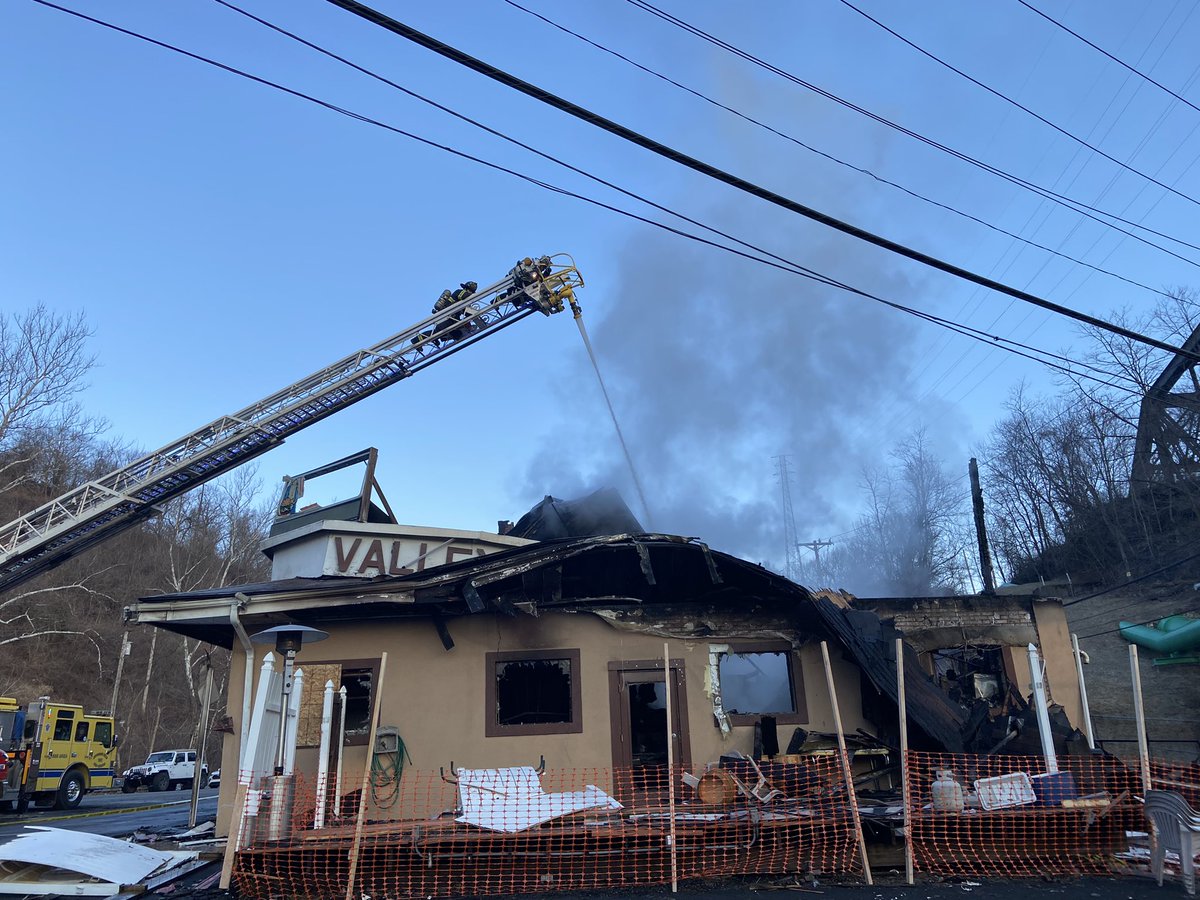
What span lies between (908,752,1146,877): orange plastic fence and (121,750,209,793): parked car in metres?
29.3

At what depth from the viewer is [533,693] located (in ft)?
34.7

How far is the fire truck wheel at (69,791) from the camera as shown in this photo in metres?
20.7

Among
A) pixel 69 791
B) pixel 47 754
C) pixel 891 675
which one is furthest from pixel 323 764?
pixel 69 791

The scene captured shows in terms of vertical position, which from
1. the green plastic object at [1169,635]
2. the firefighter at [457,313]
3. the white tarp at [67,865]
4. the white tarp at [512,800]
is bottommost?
the white tarp at [67,865]

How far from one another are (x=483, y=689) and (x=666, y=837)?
11.5 feet

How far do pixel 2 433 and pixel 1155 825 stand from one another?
119 ft

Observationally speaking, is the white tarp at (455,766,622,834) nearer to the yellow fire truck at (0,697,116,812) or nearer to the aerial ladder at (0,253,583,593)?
the aerial ladder at (0,253,583,593)

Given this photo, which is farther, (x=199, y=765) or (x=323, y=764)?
(x=199, y=765)

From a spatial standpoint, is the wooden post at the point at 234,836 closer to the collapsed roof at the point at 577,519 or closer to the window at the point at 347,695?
the window at the point at 347,695

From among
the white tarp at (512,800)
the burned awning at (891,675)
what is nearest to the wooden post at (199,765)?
the white tarp at (512,800)

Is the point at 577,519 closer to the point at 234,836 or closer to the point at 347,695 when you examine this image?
the point at 347,695

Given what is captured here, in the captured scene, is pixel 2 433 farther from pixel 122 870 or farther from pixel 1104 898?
pixel 1104 898

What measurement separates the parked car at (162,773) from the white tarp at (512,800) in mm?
25580

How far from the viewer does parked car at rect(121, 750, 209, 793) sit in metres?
29.5
